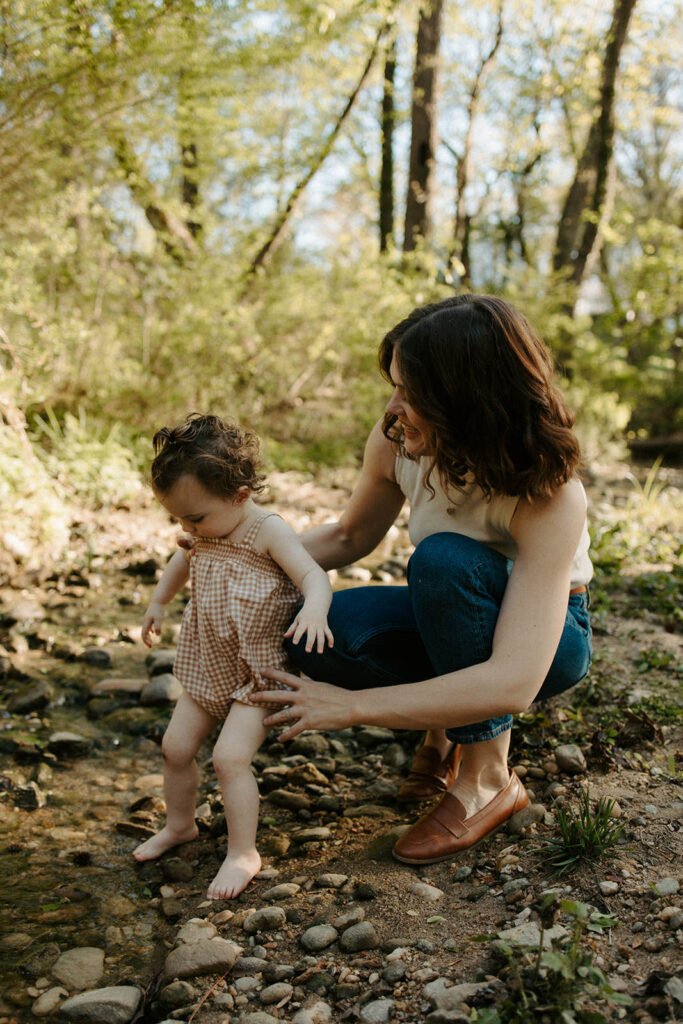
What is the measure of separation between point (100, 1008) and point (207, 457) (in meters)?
1.21

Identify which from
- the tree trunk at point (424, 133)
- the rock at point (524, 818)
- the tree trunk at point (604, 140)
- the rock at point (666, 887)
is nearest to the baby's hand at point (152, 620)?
the rock at point (524, 818)

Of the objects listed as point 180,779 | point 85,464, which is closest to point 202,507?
point 180,779

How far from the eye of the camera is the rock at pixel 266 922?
1759 mm

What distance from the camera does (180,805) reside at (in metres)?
2.10

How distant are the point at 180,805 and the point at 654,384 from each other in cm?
868

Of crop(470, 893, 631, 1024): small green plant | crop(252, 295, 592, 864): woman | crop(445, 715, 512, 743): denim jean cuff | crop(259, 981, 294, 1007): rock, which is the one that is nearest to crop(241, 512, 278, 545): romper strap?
crop(252, 295, 592, 864): woman

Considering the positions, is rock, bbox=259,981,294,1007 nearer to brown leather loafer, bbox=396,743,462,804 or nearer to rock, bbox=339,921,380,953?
rock, bbox=339,921,380,953

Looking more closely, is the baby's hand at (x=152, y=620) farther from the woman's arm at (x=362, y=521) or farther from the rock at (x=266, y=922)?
the rock at (x=266, y=922)

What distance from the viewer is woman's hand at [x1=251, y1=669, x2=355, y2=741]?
5.99ft

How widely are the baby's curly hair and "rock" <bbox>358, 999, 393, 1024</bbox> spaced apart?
119cm

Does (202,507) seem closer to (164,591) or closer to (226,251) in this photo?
(164,591)

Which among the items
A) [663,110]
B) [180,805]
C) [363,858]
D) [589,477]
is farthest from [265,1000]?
[663,110]

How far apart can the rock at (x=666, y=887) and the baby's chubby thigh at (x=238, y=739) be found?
0.94 meters

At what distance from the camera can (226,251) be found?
19.4 ft
